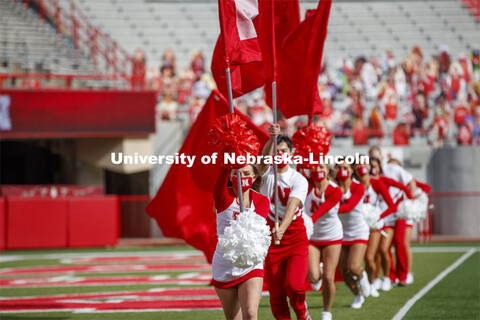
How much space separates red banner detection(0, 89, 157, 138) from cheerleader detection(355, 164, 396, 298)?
947 centimetres

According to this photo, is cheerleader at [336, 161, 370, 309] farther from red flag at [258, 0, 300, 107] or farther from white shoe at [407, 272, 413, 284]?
white shoe at [407, 272, 413, 284]

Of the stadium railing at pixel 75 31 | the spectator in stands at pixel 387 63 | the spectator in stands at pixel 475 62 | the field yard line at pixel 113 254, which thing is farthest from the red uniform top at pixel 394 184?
the spectator in stands at pixel 475 62

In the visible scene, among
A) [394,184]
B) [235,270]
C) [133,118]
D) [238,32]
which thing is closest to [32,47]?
[133,118]

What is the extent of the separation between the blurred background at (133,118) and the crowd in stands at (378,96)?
1.6 inches

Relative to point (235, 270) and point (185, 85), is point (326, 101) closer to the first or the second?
point (185, 85)

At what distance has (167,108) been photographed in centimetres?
2194

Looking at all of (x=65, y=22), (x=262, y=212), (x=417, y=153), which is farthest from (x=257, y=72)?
(x=65, y=22)

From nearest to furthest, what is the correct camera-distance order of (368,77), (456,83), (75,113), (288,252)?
(288,252) → (75,113) → (456,83) → (368,77)

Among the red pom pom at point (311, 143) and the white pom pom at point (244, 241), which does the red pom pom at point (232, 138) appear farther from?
the red pom pom at point (311, 143)

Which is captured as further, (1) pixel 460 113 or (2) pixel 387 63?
(2) pixel 387 63

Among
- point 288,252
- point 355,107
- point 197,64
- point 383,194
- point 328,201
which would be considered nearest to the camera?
point 288,252

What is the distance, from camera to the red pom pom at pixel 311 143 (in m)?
8.12

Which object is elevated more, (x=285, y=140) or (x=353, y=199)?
(x=285, y=140)

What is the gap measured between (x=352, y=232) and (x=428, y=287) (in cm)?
210
